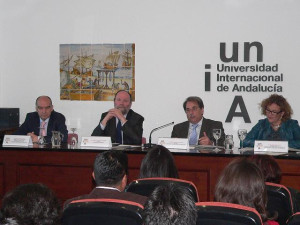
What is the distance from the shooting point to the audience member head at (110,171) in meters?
3.04

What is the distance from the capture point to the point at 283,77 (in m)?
6.95

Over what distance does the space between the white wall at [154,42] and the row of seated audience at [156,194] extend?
3.70m

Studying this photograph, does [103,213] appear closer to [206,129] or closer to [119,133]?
[206,129]

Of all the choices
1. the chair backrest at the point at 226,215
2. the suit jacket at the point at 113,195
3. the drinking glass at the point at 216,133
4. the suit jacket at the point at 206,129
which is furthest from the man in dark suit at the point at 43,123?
the chair backrest at the point at 226,215

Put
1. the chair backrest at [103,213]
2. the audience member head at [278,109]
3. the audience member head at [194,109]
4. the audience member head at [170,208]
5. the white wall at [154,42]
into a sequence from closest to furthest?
the audience member head at [170,208] < the chair backrest at [103,213] < the audience member head at [278,109] < the audience member head at [194,109] < the white wall at [154,42]

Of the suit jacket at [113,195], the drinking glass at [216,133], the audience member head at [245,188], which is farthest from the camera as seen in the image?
the drinking glass at [216,133]

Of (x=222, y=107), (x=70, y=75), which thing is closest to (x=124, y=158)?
(x=222, y=107)

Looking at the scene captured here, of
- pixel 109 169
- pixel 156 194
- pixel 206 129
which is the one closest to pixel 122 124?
pixel 206 129

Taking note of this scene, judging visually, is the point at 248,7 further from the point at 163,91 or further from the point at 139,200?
the point at 139,200

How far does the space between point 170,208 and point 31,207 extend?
0.50 m

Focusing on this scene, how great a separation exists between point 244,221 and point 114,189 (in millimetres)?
921

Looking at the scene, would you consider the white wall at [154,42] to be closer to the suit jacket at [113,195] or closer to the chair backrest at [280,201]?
the chair backrest at [280,201]

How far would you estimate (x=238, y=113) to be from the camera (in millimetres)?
7105

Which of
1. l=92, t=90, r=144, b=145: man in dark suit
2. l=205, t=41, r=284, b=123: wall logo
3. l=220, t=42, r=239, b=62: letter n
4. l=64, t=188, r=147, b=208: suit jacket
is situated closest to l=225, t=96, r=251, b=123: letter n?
l=205, t=41, r=284, b=123: wall logo
